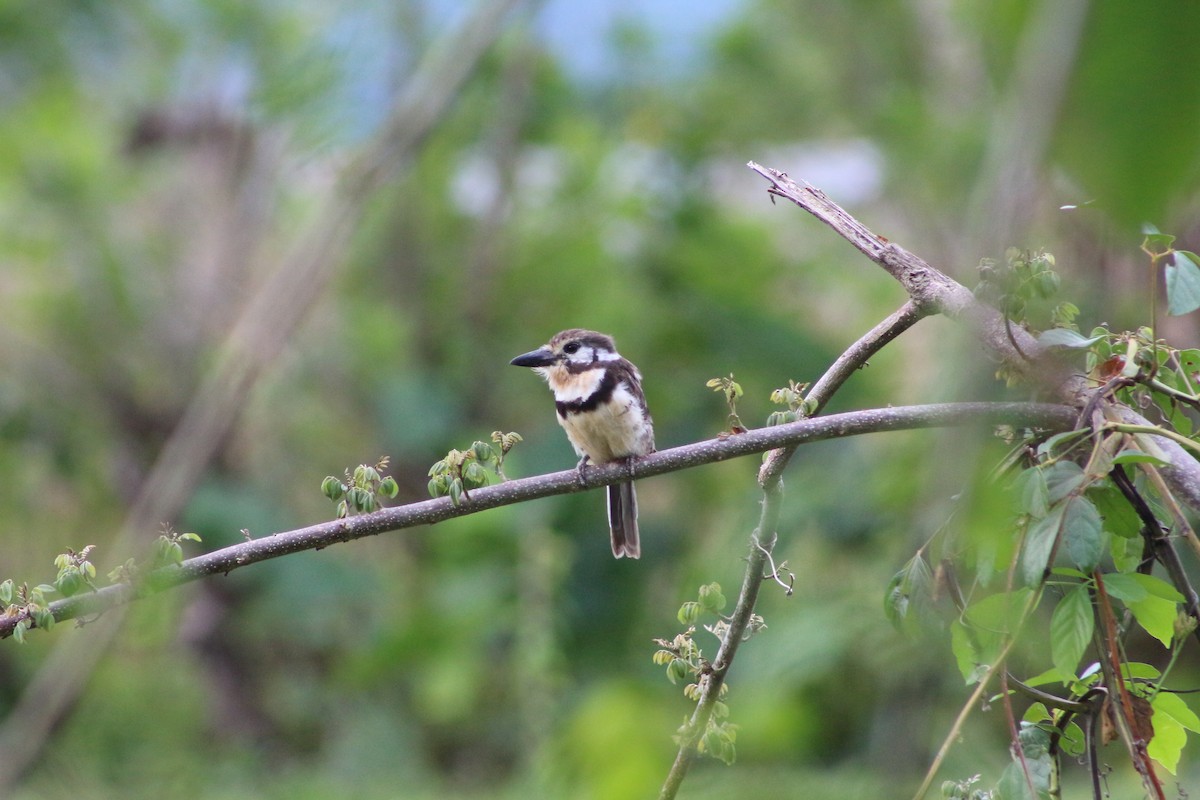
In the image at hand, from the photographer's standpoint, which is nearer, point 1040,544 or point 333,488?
point 1040,544

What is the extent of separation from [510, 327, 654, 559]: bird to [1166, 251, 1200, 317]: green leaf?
1.65 meters

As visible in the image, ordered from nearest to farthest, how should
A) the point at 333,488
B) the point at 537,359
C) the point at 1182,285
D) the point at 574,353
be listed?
the point at 1182,285 → the point at 333,488 → the point at 537,359 → the point at 574,353

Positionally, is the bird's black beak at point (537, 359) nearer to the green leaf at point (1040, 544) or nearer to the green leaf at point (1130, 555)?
the green leaf at point (1130, 555)

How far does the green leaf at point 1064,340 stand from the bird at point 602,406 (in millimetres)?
1632

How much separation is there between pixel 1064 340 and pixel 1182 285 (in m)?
0.19

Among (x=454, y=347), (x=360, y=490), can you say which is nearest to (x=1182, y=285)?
(x=360, y=490)

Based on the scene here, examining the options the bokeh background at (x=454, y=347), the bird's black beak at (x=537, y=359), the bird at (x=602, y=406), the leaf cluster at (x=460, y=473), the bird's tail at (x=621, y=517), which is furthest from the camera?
the bokeh background at (x=454, y=347)

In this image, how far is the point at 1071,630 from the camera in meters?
1.38

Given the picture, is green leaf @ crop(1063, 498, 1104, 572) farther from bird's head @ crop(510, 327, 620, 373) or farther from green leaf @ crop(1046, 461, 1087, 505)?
bird's head @ crop(510, 327, 620, 373)

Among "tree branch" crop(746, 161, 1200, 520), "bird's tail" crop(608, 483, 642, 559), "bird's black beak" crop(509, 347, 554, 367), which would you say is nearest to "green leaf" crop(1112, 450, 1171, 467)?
"tree branch" crop(746, 161, 1200, 520)

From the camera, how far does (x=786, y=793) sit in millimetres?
2902

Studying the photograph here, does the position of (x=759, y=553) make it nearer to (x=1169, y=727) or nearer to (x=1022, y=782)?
(x=1022, y=782)

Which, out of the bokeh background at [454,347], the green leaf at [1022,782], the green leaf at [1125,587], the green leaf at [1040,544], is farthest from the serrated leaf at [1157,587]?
the bokeh background at [454,347]

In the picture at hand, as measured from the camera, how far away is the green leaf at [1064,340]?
4.75 feet
